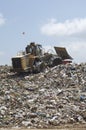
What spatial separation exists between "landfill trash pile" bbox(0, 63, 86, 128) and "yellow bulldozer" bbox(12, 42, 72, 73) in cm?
53

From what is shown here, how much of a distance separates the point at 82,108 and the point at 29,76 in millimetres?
9989

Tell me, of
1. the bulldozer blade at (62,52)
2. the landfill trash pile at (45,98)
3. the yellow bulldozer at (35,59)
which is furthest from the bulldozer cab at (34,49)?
the bulldozer blade at (62,52)

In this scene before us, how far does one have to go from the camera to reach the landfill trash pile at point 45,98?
Answer: 15.7 meters

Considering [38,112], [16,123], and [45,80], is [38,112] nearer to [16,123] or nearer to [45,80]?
[16,123]

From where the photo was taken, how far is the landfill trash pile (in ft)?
51.4

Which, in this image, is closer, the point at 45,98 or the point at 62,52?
the point at 45,98

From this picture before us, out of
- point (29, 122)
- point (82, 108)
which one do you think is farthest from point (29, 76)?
point (29, 122)

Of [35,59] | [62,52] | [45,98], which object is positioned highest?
[62,52]

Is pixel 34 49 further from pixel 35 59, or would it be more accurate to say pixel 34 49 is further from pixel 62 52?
pixel 62 52

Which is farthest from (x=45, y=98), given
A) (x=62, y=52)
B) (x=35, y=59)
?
(x=62, y=52)

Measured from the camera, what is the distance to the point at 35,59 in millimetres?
28375

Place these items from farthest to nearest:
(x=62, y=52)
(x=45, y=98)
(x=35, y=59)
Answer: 1. (x=62, y=52)
2. (x=35, y=59)
3. (x=45, y=98)

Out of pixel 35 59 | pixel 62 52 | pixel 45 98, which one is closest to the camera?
pixel 45 98

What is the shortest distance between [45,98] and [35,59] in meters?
9.45
